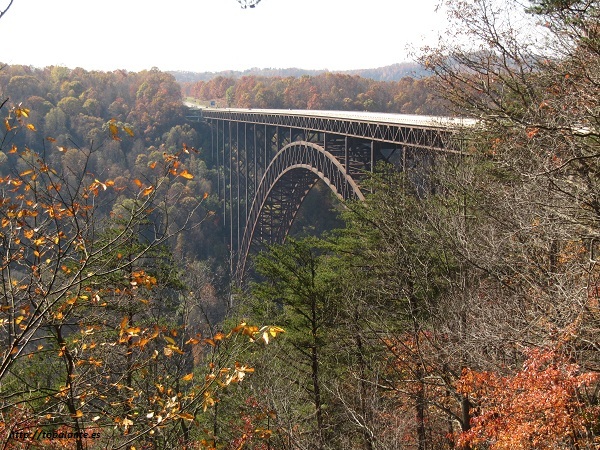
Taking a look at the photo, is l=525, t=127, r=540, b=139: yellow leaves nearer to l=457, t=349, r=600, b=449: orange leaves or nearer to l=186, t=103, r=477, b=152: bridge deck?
l=457, t=349, r=600, b=449: orange leaves

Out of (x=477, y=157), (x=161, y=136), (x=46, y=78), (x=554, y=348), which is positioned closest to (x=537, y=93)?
(x=477, y=157)

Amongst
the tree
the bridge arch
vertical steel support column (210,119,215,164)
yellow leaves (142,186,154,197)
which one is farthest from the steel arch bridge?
yellow leaves (142,186,154,197)

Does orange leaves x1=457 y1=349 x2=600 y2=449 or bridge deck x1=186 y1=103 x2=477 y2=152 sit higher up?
bridge deck x1=186 y1=103 x2=477 y2=152

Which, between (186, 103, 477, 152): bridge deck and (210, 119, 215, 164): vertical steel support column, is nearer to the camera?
(186, 103, 477, 152): bridge deck

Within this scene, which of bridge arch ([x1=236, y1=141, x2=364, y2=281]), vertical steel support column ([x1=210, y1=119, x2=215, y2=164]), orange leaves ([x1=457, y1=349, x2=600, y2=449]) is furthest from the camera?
vertical steel support column ([x1=210, y1=119, x2=215, y2=164])

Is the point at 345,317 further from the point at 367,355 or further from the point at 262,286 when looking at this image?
the point at 262,286

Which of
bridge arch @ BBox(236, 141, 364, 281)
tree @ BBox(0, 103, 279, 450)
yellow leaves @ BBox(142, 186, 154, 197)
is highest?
yellow leaves @ BBox(142, 186, 154, 197)

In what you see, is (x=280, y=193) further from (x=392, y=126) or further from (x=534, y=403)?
(x=534, y=403)

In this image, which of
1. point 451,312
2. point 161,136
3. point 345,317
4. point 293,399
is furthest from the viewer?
point 161,136

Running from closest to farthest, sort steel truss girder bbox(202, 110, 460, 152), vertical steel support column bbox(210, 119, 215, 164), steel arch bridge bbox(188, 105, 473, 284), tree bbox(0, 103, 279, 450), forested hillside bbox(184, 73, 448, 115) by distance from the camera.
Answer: tree bbox(0, 103, 279, 450)
steel truss girder bbox(202, 110, 460, 152)
steel arch bridge bbox(188, 105, 473, 284)
vertical steel support column bbox(210, 119, 215, 164)
forested hillside bbox(184, 73, 448, 115)

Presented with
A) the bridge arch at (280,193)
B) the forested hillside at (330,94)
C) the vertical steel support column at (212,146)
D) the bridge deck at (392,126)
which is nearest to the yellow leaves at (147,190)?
the bridge deck at (392,126)
